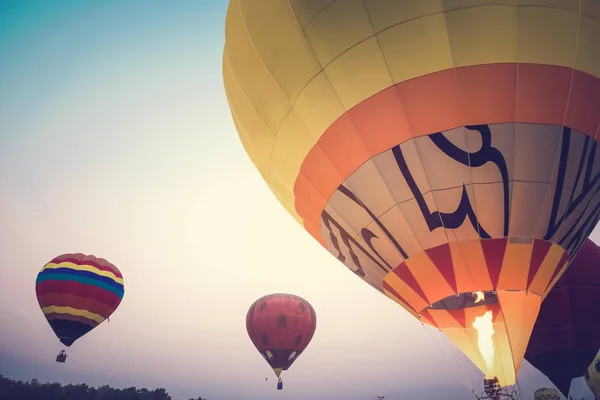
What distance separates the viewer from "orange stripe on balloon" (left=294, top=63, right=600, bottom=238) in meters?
4.25

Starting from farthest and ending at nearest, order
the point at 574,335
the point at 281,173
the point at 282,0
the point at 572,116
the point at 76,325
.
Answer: the point at 76,325 < the point at 574,335 < the point at 281,173 < the point at 282,0 < the point at 572,116

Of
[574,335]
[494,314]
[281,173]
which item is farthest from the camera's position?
[574,335]

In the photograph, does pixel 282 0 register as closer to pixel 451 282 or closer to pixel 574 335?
pixel 451 282

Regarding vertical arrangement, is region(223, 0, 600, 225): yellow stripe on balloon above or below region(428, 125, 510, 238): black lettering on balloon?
above

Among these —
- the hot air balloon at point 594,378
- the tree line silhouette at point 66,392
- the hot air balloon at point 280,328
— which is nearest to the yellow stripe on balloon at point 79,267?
the hot air balloon at point 280,328

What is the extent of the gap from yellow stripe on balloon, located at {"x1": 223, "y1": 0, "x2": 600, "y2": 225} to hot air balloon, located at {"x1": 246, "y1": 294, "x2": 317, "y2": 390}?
1164cm

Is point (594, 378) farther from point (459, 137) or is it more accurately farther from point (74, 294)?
point (74, 294)

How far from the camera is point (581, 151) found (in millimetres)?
4383

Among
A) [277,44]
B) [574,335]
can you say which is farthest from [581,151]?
[574,335]

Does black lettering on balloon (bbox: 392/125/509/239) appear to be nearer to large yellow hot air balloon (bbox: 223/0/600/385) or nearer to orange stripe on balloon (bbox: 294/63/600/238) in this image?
large yellow hot air balloon (bbox: 223/0/600/385)

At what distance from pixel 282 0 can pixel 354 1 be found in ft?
3.23

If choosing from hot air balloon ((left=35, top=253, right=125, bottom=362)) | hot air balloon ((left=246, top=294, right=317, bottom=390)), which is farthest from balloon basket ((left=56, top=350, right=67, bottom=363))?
hot air balloon ((left=246, top=294, right=317, bottom=390))

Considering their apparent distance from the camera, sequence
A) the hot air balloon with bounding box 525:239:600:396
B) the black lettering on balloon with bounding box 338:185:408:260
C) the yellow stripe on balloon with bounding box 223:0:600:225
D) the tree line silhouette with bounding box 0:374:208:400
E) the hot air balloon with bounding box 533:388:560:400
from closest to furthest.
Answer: the yellow stripe on balloon with bounding box 223:0:600:225 < the black lettering on balloon with bounding box 338:185:408:260 < the hot air balloon with bounding box 525:239:600:396 < the hot air balloon with bounding box 533:388:560:400 < the tree line silhouette with bounding box 0:374:208:400

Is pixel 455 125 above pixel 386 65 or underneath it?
underneath
